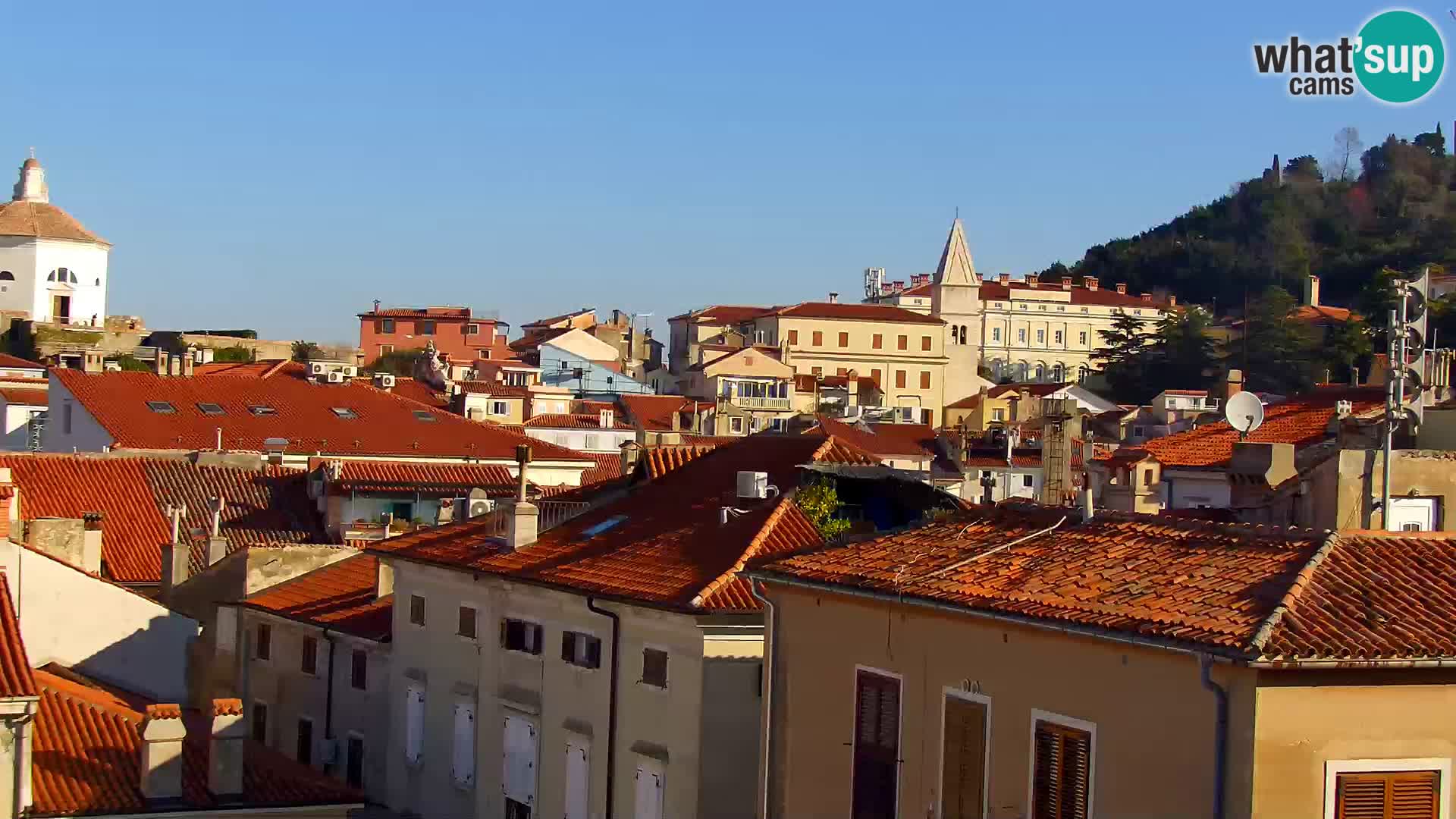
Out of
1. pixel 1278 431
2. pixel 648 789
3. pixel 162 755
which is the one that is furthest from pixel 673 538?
pixel 1278 431

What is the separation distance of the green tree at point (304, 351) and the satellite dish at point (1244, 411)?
233 ft

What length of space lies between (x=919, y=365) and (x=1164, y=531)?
361 ft

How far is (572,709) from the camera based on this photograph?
65.3 ft

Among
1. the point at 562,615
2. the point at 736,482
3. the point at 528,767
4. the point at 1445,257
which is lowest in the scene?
the point at 528,767

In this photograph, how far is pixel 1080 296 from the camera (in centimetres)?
14638

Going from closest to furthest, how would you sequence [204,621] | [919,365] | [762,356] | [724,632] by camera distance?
[724,632]
[204,621]
[762,356]
[919,365]

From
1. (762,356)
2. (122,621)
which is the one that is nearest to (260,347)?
(762,356)

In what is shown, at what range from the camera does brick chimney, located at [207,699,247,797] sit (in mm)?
16656

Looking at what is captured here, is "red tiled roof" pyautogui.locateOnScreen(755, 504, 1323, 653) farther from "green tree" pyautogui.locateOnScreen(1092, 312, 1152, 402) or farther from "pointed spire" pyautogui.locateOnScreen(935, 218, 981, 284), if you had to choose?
"pointed spire" pyautogui.locateOnScreen(935, 218, 981, 284)

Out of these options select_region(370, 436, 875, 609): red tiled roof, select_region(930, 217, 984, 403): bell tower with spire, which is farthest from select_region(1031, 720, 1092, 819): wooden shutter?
select_region(930, 217, 984, 403): bell tower with spire

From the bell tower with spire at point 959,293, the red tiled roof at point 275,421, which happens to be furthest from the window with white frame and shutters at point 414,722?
the bell tower with spire at point 959,293

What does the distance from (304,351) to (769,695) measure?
76.0 meters

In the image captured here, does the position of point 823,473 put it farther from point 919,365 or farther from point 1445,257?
point 1445,257

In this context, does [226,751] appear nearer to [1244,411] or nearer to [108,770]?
[108,770]
